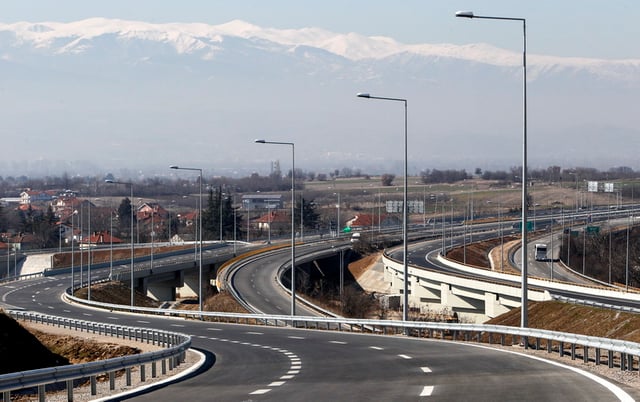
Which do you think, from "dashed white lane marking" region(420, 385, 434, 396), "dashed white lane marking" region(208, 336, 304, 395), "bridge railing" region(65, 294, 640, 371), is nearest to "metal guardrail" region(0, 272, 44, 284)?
"bridge railing" region(65, 294, 640, 371)

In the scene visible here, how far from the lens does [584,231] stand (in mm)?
133625

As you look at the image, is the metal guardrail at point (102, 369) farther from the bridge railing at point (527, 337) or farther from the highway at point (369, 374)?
the bridge railing at point (527, 337)

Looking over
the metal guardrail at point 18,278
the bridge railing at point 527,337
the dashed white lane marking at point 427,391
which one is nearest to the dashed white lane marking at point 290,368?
the dashed white lane marking at point 427,391

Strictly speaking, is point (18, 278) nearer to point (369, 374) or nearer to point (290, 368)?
point (290, 368)

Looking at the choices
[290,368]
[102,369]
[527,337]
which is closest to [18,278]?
[527,337]

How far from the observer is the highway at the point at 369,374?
19.5m

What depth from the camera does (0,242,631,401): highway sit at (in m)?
19.5

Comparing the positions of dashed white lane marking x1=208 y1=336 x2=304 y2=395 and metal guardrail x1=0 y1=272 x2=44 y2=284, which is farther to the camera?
metal guardrail x1=0 y1=272 x2=44 y2=284

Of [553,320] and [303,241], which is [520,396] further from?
[303,241]

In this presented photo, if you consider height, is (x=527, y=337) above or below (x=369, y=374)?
below

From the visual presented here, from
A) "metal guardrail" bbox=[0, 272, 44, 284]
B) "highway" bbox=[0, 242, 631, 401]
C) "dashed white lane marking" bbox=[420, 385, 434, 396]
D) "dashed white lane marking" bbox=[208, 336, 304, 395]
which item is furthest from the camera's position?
"metal guardrail" bbox=[0, 272, 44, 284]

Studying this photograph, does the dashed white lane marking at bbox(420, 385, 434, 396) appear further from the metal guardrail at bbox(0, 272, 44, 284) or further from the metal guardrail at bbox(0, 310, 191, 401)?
the metal guardrail at bbox(0, 272, 44, 284)

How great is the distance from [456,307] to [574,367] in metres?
70.0

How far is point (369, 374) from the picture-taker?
2411cm
